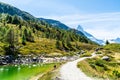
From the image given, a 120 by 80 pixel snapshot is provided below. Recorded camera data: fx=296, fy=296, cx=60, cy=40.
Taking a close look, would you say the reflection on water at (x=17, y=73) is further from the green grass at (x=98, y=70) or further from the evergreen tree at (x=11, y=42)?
the evergreen tree at (x=11, y=42)

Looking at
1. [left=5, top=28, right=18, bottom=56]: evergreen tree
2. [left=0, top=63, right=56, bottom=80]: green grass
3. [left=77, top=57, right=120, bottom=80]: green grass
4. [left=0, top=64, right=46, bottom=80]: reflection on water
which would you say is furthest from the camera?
[left=5, top=28, right=18, bottom=56]: evergreen tree

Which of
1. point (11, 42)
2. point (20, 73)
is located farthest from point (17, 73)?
point (11, 42)

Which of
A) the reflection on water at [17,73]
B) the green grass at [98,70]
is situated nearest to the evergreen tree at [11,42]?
the reflection on water at [17,73]

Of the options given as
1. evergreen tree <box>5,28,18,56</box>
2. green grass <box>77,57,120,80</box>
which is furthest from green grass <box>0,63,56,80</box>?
evergreen tree <box>5,28,18,56</box>

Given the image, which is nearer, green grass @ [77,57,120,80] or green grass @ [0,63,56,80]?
green grass @ [77,57,120,80]

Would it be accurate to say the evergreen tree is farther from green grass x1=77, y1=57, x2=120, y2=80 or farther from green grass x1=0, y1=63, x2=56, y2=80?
green grass x1=77, y1=57, x2=120, y2=80

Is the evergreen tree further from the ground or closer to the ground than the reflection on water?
further from the ground

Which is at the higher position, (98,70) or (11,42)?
(11,42)

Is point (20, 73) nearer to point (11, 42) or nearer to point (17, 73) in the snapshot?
point (17, 73)

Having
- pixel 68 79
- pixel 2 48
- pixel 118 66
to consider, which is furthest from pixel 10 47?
pixel 68 79

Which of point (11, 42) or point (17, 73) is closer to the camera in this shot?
point (17, 73)

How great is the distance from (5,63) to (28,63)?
14553mm

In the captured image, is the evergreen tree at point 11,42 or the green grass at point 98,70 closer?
the green grass at point 98,70

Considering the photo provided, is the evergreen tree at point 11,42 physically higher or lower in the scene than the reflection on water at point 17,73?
higher
